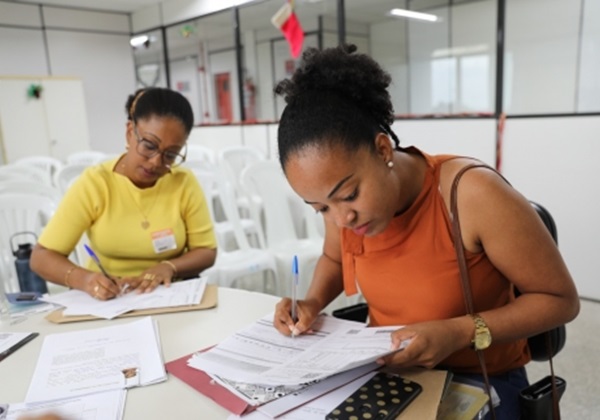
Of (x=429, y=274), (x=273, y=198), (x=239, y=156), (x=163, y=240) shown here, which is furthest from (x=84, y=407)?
(x=239, y=156)

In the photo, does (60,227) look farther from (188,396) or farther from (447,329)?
(447,329)

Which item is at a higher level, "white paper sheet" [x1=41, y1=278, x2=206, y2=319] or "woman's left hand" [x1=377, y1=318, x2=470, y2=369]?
"woman's left hand" [x1=377, y1=318, x2=470, y2=369]

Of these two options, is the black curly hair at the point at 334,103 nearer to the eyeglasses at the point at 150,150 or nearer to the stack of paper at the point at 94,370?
the stack of paper at the point at 94,370

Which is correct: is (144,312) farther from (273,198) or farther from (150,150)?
(273,198)

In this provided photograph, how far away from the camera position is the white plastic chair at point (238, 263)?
2.75 meters

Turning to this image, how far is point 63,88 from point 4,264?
5027mm

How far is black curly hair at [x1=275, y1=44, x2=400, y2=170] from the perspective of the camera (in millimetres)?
938

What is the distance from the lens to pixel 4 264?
2307 millimetres

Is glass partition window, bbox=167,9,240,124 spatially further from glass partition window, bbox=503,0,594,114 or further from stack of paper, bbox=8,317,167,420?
stack of paper, bbox=8,317,167,420

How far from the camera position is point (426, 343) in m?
0.88

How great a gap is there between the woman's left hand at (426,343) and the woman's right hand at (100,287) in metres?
0.88

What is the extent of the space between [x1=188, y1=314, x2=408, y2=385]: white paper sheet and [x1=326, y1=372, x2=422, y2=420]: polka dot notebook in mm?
54

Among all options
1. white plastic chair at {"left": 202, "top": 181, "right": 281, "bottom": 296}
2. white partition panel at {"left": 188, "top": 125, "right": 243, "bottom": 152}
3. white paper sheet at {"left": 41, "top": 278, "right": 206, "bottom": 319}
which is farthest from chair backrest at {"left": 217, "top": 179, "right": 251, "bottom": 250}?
white partition panel at {"left": 188, "top": 125, "right": 243, "bottom": 152}

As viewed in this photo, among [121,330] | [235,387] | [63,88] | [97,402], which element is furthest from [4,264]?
[63,88]
